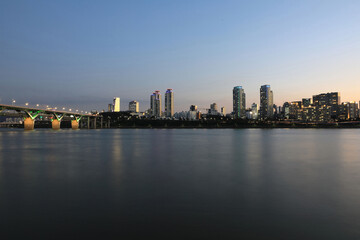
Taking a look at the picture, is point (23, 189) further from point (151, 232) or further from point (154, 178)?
point (151, 232)

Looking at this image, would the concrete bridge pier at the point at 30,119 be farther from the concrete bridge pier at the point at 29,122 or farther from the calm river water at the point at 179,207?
the calm river water at the point at 179,207

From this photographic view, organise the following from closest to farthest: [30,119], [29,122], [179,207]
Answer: [179,207]
[30,119]
[29,122]

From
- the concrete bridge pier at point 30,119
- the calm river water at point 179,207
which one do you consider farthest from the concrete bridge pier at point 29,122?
the calm river water at point 179,207

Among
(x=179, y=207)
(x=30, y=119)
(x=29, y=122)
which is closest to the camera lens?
(x=179, y=207)

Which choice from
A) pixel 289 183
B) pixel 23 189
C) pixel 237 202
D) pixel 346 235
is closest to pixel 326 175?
pixel 289 183

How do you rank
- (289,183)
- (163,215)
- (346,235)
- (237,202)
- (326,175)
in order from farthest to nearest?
(326,175) < (289,183) < (237,202) < (163,215) < (346,235)

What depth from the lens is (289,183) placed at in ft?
45.9

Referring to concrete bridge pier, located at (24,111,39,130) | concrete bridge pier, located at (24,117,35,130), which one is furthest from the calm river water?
concrete bridge pier, located at (24,117,35,130)

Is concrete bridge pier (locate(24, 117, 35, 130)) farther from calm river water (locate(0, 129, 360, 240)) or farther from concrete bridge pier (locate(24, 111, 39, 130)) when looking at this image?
calm river water (locate(0, 129, 360, 240))

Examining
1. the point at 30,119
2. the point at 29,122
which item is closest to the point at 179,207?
the point at 30,119

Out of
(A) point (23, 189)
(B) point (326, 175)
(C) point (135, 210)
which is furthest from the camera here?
(B) point (326, 175)

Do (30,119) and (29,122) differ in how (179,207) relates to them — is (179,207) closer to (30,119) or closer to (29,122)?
(30,119)

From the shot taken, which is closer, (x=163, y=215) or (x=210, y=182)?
(x=163, y=215)

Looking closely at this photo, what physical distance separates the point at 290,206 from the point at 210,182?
535 centimetres
